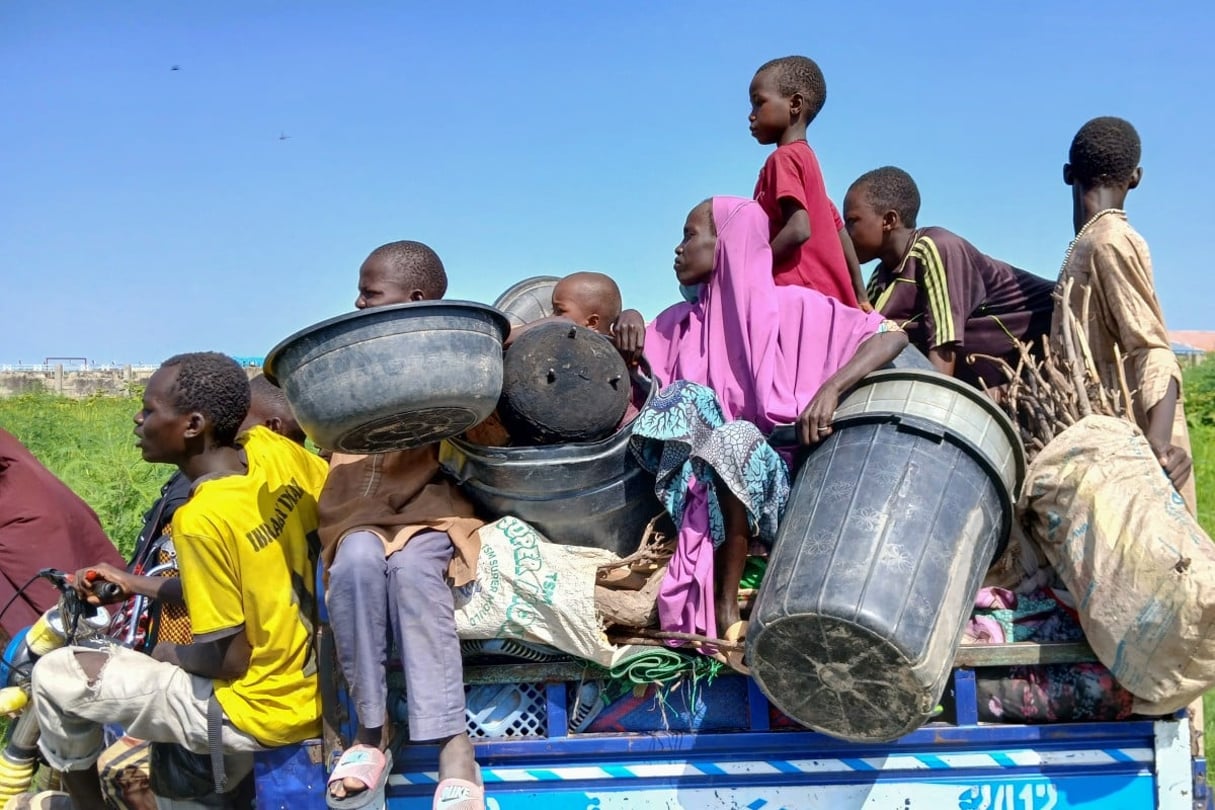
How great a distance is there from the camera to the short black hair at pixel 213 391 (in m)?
3.14

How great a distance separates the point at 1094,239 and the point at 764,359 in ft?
4.77

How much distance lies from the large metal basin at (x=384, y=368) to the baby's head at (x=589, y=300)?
1013 millimetres

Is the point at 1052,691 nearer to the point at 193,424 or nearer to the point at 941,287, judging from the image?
the point at 941,287

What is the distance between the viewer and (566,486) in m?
3.06

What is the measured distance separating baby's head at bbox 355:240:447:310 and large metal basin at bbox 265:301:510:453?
49 centimetres

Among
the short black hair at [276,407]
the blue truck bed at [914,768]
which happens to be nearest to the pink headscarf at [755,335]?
the blue truck bed at [914,768]

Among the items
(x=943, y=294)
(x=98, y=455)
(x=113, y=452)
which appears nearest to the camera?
(x=943, y=294)

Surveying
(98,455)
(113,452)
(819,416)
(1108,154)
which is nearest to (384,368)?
(819,416)

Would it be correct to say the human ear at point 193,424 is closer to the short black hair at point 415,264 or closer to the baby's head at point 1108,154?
the short black hair at point 415,264

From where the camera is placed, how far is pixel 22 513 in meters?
4.39

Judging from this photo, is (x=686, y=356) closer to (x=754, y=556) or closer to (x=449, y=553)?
(x=754, y=556)

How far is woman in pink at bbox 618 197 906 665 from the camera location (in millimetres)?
2975

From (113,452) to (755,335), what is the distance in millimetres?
10605

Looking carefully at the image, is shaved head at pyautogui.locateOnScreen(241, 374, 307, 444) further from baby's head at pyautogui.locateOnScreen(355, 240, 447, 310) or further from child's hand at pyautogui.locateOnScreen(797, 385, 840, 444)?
child's hand at pyautogui.locateOnScreen(797, 385, 840, 444)
